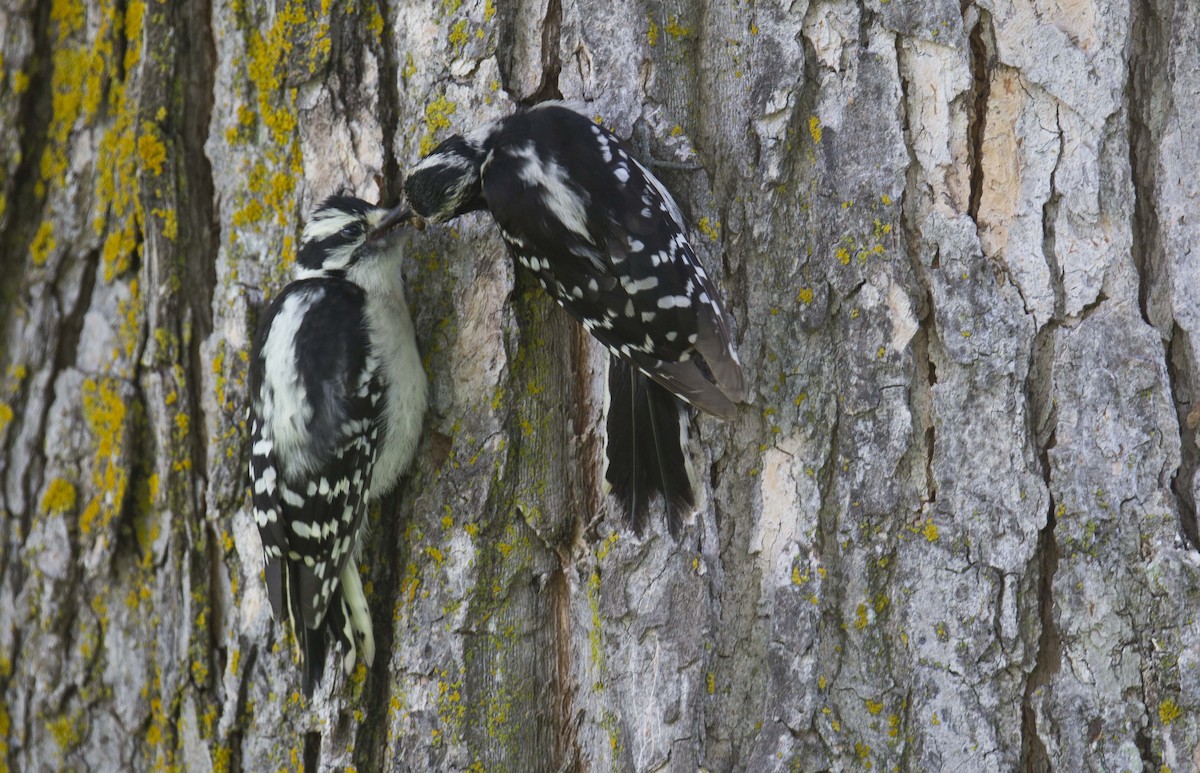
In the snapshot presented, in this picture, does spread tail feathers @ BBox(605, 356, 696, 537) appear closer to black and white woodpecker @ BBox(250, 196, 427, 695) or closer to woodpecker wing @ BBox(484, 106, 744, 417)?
woodpecker wing @ BBox(484, 106, 744, 417)

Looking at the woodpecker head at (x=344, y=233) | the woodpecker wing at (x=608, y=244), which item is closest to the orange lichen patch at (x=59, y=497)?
the woodpecker head at (x=344, y=233)

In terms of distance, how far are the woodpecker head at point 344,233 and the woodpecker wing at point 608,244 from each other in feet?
0.96

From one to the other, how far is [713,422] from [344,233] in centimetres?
100

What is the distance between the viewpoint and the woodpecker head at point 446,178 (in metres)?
2.13

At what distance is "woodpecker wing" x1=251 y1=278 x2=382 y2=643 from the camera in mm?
2199

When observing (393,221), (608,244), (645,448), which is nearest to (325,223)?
(393,221)

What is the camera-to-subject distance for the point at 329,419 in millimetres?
2301

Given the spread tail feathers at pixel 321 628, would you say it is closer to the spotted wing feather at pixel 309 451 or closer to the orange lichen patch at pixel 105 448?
the spotted wing feather at pixel 309 451

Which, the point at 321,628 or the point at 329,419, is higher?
the point at 329,419

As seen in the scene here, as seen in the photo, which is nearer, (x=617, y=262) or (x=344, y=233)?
(x=617, y=262)

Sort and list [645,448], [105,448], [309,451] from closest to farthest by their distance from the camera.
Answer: [645,448] < [309,451] < [105,448]

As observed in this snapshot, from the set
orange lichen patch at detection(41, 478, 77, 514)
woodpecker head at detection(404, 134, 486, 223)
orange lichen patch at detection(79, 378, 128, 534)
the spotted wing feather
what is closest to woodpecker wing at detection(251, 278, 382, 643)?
the spotted wing feather

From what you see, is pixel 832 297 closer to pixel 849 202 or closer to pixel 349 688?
pixel 849 202

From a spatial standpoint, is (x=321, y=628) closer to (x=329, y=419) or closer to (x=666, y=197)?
(x=329, y=419)
